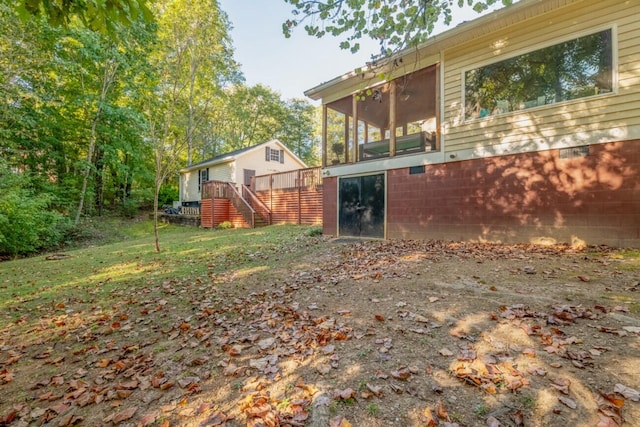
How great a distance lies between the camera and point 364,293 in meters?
3.98

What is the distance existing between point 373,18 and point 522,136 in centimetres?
426

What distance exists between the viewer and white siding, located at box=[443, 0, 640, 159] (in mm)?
5109

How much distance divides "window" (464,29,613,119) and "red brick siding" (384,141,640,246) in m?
1.19

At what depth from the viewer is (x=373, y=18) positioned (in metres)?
4.30

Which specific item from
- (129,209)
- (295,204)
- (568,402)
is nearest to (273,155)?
(295,204)

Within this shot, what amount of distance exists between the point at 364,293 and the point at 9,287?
7.01 metres

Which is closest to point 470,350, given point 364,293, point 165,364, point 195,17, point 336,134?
point 364,293

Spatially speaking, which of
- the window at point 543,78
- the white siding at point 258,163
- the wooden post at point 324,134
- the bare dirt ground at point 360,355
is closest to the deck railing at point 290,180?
the wooden post at point 324,134

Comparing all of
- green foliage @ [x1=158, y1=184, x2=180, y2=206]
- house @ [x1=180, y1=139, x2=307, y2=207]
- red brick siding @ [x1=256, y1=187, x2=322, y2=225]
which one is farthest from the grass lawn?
green foliage @ [x1=158, y1=184, x2=180, y2=206]

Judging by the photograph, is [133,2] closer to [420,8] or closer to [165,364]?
[165,364]

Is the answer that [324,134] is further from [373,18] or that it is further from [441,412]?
[441,412]

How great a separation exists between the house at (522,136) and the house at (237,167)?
46.0 ft

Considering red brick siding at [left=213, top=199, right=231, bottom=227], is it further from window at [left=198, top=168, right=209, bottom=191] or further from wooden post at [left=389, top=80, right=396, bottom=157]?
wooden post at [left=389, top=80, right=396, bottom=157]

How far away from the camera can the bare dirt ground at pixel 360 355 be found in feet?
6.18
